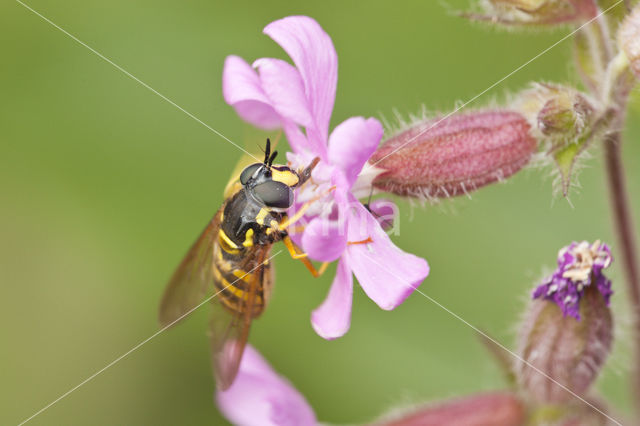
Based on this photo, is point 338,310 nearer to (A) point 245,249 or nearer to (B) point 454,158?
(A) point 245,249

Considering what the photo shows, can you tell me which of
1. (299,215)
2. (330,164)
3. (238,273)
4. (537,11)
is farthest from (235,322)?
(537,11)

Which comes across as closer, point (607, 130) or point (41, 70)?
point (607, 130)

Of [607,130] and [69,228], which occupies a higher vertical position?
[607,130]

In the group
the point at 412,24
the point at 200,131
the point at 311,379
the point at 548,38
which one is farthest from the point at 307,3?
the point at 311,379

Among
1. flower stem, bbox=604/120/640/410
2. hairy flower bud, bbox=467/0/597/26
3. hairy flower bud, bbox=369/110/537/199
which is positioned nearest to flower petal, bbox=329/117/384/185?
hairy flower bud, bbox=369/110/537/199

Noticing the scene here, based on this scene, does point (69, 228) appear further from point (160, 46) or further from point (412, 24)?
point (412, 24)

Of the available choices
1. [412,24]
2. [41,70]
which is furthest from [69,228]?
[412,24]

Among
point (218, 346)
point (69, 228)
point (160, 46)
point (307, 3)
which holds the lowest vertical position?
point (69, 228)
